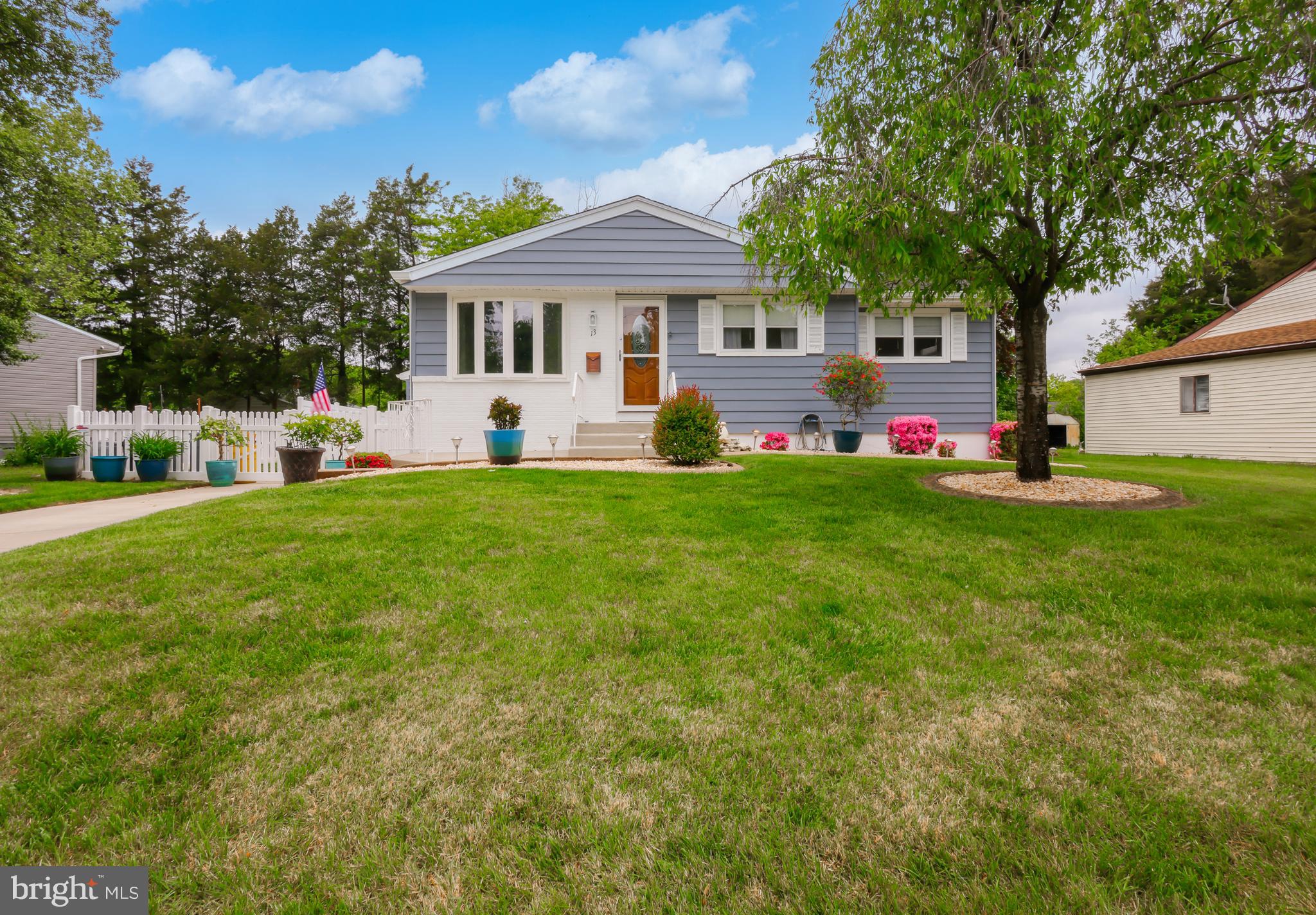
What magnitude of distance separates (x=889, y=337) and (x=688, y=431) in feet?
22.0

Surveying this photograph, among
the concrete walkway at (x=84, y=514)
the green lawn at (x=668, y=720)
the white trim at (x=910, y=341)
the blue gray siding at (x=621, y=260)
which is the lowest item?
the green lawn at (x=668, y=720)

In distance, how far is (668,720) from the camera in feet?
7.71

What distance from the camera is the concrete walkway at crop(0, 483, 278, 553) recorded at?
18.8ft

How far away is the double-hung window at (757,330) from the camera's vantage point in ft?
39.7

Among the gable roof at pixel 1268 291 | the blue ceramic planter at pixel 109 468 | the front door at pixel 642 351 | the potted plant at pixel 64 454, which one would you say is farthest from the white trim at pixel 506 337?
the gable roof at pixel 1268 291

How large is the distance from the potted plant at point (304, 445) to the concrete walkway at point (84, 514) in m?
0.78

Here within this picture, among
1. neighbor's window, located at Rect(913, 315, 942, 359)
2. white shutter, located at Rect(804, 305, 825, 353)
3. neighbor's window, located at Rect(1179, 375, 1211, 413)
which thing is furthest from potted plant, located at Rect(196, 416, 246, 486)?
neighbor's window, located at Rect(1179, 375, 1211, 413)

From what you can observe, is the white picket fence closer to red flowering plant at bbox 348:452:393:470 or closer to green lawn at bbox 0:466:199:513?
→ green lawn at bbox 0:466:199:513

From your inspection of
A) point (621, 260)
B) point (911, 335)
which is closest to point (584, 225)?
point (621, 260)

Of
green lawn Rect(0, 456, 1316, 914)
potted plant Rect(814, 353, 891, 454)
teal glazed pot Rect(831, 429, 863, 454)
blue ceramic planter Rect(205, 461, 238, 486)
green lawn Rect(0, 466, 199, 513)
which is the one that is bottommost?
green lawn Rect(0, 456, 1316, 914)

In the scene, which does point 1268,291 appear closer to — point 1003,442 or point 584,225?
point 1003,442

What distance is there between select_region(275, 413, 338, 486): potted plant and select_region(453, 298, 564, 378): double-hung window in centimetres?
316

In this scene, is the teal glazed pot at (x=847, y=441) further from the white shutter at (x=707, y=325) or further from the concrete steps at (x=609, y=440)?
the concrete steps at (x=609, y=440)

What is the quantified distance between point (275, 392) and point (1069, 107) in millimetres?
34084
